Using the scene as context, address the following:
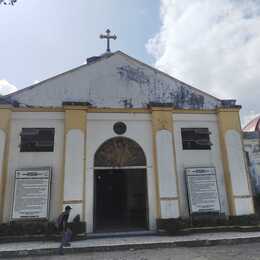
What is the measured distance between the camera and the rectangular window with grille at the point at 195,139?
10.6m

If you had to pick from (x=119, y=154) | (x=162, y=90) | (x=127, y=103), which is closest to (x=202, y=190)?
(x=119, y=154)

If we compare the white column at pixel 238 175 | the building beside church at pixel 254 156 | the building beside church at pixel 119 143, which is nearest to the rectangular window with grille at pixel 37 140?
the building beside church at pixel 119 143

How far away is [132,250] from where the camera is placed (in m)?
7.49

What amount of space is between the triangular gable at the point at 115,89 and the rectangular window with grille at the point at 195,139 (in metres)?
1.12

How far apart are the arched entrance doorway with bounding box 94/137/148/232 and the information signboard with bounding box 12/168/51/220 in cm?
198

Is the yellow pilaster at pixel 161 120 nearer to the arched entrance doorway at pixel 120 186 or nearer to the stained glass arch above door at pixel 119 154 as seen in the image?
the stained glass arch above door at pixel 119 154

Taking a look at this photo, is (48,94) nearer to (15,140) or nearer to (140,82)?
(15,140)

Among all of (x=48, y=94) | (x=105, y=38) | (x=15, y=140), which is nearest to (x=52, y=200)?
(x=15, y=140)

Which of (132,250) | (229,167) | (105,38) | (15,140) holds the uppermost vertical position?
(105,38)

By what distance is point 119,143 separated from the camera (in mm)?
10312

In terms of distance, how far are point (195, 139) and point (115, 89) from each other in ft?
13.4

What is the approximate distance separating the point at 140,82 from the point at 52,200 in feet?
20.0

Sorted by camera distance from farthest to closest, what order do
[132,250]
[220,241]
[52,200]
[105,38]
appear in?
[105,38] → [52,200] → [220,241] → [132,250]

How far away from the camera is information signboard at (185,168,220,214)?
971 centimetres
